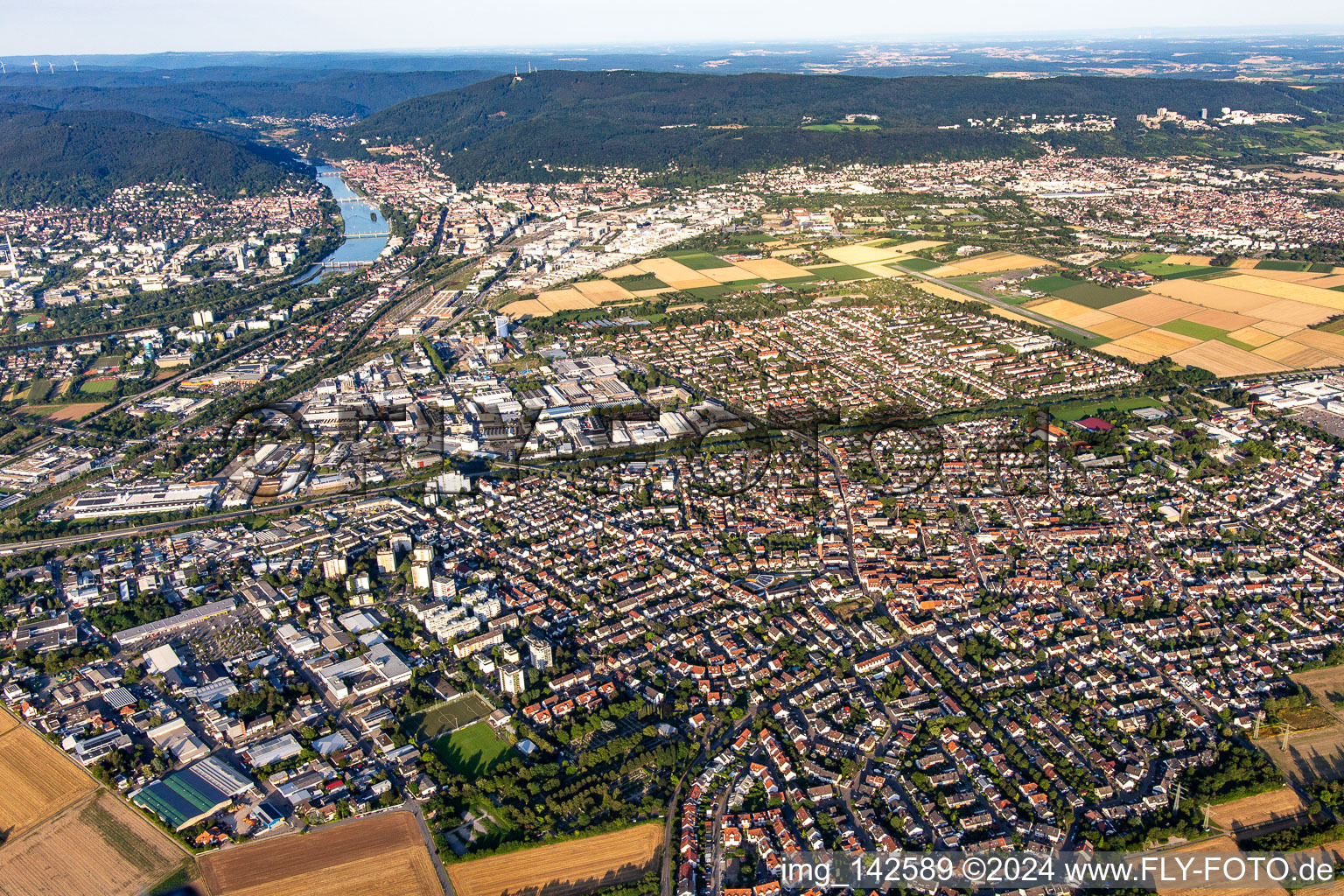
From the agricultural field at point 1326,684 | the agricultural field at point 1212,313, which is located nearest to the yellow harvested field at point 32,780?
the agricultural field at point 1326,684

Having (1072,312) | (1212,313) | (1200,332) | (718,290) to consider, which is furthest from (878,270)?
(1200,332)

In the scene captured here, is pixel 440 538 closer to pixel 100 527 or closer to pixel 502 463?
pixel 502 463

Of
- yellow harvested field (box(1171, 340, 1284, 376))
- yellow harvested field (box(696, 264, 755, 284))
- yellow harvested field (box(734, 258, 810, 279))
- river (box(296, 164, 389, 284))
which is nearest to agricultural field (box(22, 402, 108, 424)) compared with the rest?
river (box(296, 164, 389, 284))

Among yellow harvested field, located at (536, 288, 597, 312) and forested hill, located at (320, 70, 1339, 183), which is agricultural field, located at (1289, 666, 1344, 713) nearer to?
yellow harvested field, located at (536, 288, 597, 312)

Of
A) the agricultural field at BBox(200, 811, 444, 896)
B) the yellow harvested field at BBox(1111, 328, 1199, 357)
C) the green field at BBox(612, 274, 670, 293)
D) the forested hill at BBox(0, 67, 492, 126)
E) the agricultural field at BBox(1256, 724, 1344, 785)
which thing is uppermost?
the forested hill at BBox(0, 67, 492, 126)

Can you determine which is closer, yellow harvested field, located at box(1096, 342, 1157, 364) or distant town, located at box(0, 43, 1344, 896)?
distant town, located at box(0, 43, 1344, 896)

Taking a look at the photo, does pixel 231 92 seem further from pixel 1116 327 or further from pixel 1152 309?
pixel 1116 327

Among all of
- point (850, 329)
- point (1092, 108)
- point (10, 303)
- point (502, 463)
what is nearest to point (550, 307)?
point (850, 329)
